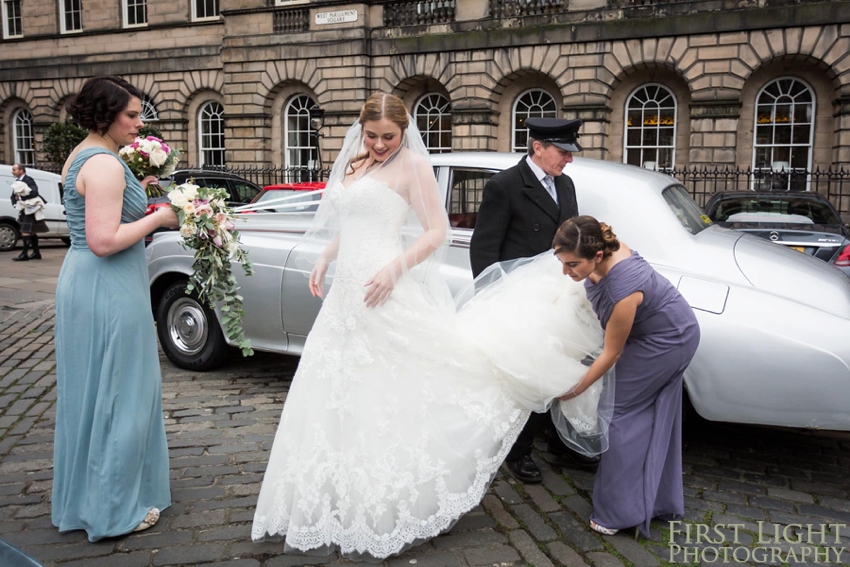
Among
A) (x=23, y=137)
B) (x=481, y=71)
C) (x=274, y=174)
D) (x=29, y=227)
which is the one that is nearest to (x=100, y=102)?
(x=29, y=227)

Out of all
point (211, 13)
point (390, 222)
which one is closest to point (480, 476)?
point (390, 222)

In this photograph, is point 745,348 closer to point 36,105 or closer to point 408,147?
point 408,147

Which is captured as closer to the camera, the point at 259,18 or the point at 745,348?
the point at 745,348

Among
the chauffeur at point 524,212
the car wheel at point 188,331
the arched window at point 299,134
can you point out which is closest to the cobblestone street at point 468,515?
the car wheel at point 188,331

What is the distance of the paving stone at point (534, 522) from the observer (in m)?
3.47

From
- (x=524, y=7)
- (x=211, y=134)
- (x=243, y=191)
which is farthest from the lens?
(x=211, y=134)

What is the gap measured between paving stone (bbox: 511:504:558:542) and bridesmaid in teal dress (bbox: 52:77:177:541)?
1.84m

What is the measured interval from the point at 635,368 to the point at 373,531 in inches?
55.1

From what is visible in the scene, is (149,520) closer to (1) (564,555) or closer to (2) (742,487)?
(1) (564,555)

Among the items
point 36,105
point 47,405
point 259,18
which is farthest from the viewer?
point 36,105

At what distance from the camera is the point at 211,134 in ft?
91.7

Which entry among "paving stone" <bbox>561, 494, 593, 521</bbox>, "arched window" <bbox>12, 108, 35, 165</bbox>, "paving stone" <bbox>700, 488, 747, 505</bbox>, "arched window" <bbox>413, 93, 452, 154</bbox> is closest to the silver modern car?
"paving stone" <bbox>700, 488, 747, 505</bbox>

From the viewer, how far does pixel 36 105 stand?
2995cm

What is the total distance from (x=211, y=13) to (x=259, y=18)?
13.0ft
